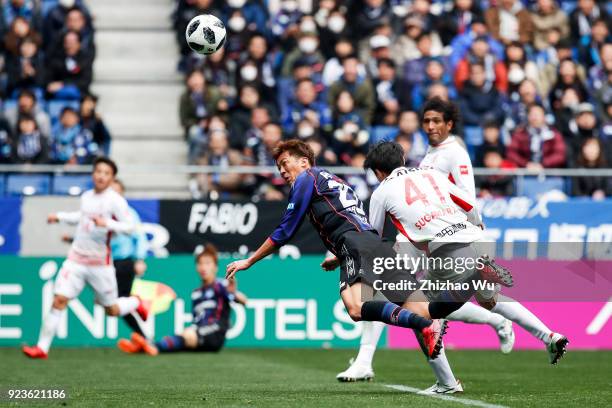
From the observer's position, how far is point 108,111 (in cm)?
2058

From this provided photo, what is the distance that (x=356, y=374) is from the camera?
10.7 meters

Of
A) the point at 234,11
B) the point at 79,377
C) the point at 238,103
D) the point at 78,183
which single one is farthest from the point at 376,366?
the point at 234,11

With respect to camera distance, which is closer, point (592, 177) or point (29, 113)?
point (592, 177)

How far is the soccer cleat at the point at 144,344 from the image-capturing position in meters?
14.3

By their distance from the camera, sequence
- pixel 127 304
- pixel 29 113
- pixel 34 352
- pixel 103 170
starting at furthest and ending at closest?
pixel 29 113, pixel 127 304, pixel 103 170, pixel 34 352

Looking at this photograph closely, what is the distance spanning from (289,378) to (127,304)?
4.06 m

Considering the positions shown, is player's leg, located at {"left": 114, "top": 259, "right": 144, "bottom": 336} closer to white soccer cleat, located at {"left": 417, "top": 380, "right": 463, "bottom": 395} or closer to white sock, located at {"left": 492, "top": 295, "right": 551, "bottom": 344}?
white sock, located at {"left": 492, "top": 295, "right": 551, "bottom": 344}

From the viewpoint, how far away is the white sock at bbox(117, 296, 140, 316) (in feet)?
47.6

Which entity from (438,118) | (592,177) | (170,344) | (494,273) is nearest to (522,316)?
(494,273)

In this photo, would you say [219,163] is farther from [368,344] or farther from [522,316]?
[522,316]

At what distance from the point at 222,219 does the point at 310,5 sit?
568 centimetres

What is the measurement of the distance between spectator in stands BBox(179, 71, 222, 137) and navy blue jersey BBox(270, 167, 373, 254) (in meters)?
9.87

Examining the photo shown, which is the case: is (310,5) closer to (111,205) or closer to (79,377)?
(111,205)

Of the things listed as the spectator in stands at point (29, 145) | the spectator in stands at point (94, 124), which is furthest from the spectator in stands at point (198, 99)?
the spectator in stands at point (29, 145)
